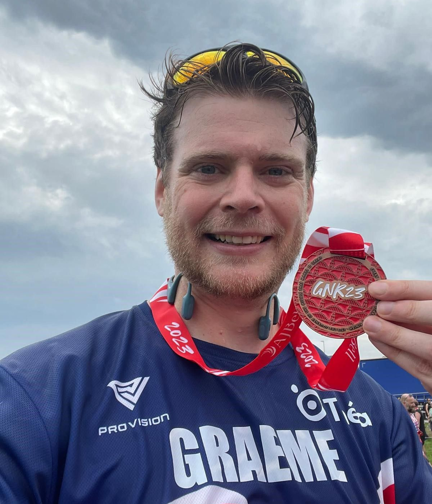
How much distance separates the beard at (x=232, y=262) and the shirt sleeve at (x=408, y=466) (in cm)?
119

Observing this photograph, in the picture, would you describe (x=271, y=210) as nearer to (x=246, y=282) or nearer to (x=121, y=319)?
(x=246, y=282)

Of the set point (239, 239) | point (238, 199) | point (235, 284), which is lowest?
point (235, 284)

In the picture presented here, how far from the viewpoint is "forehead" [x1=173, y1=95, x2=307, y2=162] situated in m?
2.53

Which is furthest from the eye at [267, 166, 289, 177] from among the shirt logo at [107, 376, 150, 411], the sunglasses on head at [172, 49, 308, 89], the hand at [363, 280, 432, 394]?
the shirt logo at [107, 376, 150, 411]

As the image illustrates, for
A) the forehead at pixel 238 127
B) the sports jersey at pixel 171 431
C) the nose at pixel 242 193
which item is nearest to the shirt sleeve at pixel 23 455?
the sports jersey at pixel 171 431

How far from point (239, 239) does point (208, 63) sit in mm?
1243

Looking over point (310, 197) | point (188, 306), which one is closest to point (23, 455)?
point (188, 306)

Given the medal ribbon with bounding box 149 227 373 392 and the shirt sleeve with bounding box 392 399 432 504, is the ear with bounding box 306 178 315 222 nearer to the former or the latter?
the medal ribbon with bounding box 149 227 373 392

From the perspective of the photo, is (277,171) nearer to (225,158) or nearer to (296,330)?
(225,158)

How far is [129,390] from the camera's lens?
7.03 feet

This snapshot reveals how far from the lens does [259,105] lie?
2695mm

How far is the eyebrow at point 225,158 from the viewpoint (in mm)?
2522

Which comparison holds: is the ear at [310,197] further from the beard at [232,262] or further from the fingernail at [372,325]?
the fingernail at [372,325]

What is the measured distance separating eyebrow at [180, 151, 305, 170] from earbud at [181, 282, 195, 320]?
76 cm
